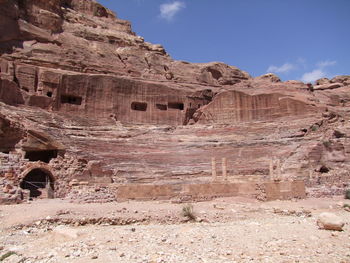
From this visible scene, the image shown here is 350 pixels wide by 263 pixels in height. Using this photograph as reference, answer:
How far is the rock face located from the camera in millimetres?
22141

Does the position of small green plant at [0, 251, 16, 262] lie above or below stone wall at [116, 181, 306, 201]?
below

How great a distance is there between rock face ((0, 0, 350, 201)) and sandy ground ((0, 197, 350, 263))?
3618mm

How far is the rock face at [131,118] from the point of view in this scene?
72.6 feet

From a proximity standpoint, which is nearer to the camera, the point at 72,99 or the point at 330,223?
the point at 330,223

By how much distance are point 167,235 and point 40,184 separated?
46.0 ft

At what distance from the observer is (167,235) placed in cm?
1012

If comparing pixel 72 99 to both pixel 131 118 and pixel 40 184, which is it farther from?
pixel 40 184

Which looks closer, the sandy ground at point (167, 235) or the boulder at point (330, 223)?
the sandy ground at point (167, 235)

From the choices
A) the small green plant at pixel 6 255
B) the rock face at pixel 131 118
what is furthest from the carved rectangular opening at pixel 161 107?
the small green plant at pixel 6 255

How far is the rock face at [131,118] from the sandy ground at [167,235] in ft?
11.9

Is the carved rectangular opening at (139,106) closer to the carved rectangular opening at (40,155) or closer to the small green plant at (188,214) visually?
the carved rectangular opening at (40,155)

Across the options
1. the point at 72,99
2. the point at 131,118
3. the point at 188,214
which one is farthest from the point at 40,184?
the point at 131,118

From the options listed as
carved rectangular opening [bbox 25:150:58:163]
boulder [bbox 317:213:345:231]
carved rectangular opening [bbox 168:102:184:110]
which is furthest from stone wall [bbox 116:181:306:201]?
carved rectangular opening [bbox 168:102:184:110]

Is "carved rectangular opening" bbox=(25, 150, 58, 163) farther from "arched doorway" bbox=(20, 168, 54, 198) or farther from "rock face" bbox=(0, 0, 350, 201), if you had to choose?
"arched doorway" bbox=(20, 168, 54, 198)
